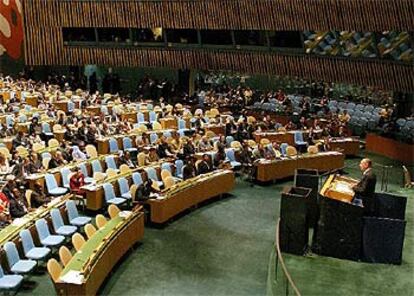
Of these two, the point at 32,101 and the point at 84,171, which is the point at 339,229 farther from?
the point at 32,101

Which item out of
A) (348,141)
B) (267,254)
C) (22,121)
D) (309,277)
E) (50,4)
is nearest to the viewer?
(309,277)

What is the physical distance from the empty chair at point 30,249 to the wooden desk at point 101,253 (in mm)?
629

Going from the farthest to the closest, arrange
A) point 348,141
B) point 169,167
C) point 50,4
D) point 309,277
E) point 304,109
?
1. point 50,4
2. point 304,109
3. point 348,141
4. point 169,167
5. point 309,277

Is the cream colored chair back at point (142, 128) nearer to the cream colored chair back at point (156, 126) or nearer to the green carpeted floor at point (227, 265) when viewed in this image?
the cream colored chair back at point (156, 126)

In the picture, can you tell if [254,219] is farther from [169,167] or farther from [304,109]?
[304,109]

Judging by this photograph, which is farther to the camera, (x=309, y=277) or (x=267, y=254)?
(x=267, y=254)

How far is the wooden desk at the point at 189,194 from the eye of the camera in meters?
12.1

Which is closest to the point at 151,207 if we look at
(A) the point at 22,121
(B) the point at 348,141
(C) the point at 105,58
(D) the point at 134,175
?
(D) the point at 134,175

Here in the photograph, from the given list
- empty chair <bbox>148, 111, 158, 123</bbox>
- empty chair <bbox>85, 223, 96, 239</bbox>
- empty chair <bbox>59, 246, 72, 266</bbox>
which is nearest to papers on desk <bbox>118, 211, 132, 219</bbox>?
empty chair <bbox>85, 223, 96, 239</bbox>

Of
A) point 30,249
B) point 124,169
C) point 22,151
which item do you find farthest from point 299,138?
point 30,249

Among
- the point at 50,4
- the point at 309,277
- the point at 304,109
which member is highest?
the point at 50,4

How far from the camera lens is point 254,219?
42.3 feet

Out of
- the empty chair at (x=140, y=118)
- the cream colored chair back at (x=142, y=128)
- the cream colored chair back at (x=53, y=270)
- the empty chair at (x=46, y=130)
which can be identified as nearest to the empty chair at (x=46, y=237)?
the cream colored chair back at (x=53, y=270)

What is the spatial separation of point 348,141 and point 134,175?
8.05m
